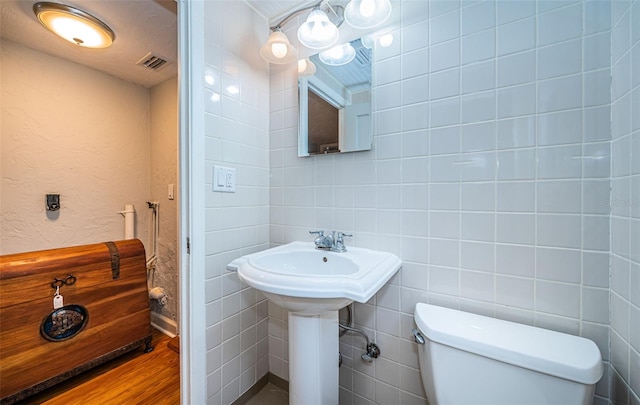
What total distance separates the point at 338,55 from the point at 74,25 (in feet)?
4.80

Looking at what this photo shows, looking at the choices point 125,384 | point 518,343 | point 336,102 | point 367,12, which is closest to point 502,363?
point 518,343

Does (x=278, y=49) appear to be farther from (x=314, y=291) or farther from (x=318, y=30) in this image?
(x=314, y=291)

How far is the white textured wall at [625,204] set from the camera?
586 mm

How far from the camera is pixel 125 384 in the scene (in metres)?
1.40

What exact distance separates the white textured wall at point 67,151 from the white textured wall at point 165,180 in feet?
0.34

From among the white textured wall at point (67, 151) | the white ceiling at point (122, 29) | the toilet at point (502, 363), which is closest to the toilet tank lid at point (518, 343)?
the toilet at point (502, 363)

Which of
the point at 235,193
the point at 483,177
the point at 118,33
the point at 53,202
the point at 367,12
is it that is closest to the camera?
the point at 483,177

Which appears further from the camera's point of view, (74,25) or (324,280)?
(74,25)

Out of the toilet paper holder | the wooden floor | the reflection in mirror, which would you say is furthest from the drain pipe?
the toilet paper holder

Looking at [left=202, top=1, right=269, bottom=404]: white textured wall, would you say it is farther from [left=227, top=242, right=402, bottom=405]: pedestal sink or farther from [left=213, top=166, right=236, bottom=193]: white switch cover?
[left=227, top=242, right=402, bottom=405]: pedestal sink

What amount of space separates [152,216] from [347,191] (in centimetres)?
188

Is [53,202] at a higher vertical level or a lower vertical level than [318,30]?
lower

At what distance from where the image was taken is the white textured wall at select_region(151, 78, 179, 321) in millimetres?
1924

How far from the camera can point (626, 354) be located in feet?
2.06
